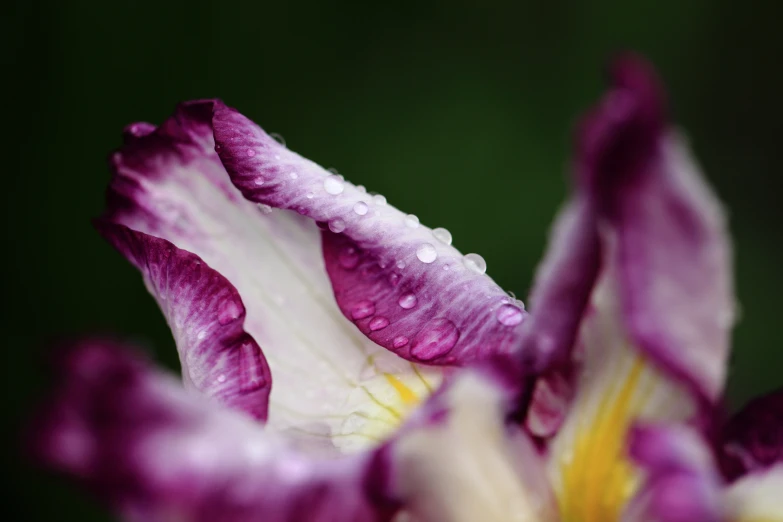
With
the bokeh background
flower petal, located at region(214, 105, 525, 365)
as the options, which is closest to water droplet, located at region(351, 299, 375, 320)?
flower petal, located at region(214, 105, 525, 365)

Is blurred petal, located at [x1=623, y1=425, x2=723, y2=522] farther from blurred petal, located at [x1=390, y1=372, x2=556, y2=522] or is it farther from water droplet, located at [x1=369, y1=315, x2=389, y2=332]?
water droplet, located at [x1=369, y1=315, x2=389, y2=332]

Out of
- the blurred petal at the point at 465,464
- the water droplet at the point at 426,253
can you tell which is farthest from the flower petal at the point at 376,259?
Answer: the blurred petal at the point at 465,464

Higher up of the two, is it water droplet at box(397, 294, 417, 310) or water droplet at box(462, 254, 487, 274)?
water droplet at box(462, 254, 487, 274)

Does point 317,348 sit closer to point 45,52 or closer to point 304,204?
point 304,204

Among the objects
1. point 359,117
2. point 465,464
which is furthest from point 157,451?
point 359,117

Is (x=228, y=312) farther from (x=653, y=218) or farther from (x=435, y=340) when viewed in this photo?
(x=653, y=218)

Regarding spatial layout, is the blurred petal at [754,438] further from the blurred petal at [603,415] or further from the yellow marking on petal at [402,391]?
the yellow marking on petal at [402,391]
